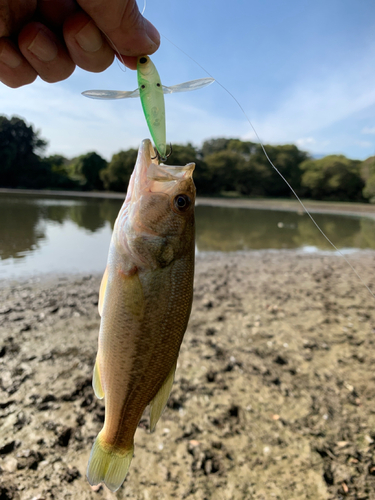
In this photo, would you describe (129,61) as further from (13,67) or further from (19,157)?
(19,157)

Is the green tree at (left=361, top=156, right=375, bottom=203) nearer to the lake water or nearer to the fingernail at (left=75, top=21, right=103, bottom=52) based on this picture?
the lake water

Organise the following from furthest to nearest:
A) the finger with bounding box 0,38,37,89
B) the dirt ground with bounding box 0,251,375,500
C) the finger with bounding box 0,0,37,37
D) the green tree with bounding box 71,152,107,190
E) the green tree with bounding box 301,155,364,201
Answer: the green tree with bounding box 301,155,364,201 → the green tree with bounding box 71,152,107,190 → the dirt ground with bounding box 0,251,375,500 → the finger with bounding box 0,38,37,89 → the finger with bounding box 0,0,37,37

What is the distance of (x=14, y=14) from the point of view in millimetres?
2271

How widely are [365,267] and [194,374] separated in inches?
391

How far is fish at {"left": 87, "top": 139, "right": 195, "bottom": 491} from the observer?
1.62m

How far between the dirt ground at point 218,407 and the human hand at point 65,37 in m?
3.42

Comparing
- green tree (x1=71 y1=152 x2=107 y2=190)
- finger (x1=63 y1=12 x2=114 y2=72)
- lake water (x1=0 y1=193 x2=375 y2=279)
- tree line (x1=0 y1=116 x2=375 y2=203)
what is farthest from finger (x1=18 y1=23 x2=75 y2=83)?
green tree (x1=71 y1=152 x2=107 y2=190)

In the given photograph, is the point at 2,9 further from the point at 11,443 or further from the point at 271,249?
the point at 271,249

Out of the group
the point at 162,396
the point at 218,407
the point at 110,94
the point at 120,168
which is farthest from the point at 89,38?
the point at 120,168

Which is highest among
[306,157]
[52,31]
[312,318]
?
[306,157]

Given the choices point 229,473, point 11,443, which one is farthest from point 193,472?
point 11,443

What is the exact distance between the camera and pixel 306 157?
80125 mm

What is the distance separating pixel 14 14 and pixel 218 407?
4.32 metres

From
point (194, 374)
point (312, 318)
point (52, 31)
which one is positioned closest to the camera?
point (52, 31)
